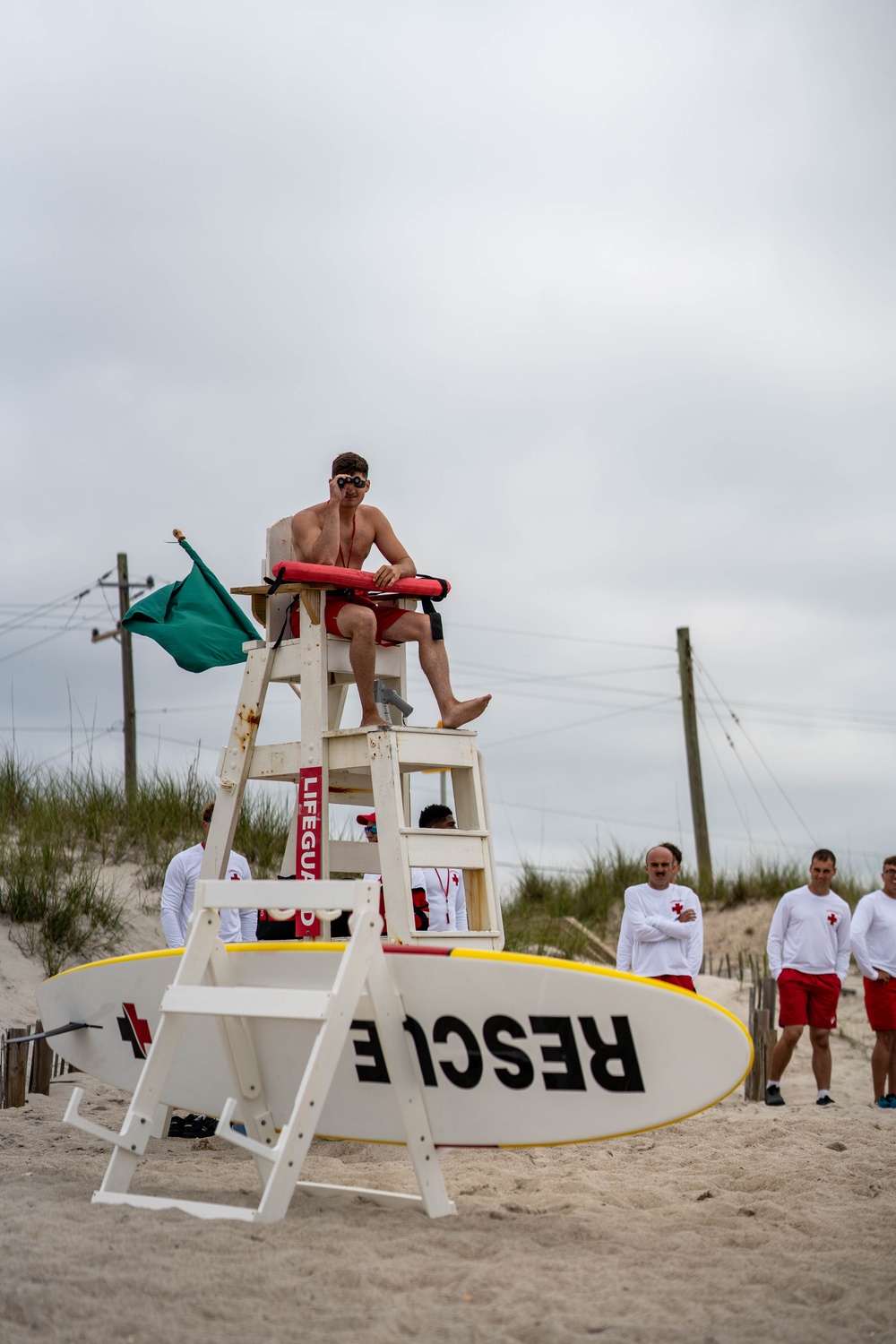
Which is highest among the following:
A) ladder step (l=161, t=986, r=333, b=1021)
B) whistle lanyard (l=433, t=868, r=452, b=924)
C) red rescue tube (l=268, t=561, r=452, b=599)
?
red rescue tube (l=268, t=561, r=452, b=599)

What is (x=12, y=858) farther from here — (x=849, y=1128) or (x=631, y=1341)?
(x=631, y=1341)

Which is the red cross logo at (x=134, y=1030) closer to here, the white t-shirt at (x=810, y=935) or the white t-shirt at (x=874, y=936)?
the white t-shirt at (x=810, y=935)

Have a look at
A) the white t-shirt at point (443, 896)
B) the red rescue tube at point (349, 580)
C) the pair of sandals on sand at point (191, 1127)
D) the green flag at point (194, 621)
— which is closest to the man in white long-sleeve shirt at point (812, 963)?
the white t-shirt at point (443, 896)

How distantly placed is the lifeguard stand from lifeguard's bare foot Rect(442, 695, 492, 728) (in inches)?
2.0

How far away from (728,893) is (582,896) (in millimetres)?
2847

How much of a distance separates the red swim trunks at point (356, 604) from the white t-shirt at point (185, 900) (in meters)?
1.90

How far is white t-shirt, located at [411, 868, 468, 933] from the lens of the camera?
7723 millimetres

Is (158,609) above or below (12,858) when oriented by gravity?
above

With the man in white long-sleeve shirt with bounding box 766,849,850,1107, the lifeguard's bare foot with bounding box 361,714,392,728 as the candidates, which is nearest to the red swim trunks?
the lifeguard's bare foot with bounding box 361,714,392,728

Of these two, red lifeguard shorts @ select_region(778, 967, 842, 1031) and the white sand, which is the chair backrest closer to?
the white sand

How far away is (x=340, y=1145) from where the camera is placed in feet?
20.8

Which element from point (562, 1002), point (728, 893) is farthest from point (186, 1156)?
point (728, 893)

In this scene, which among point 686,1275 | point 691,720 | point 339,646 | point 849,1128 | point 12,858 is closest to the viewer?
point 686,1275

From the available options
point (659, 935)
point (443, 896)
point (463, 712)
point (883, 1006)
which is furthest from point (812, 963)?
point (463, 712)
